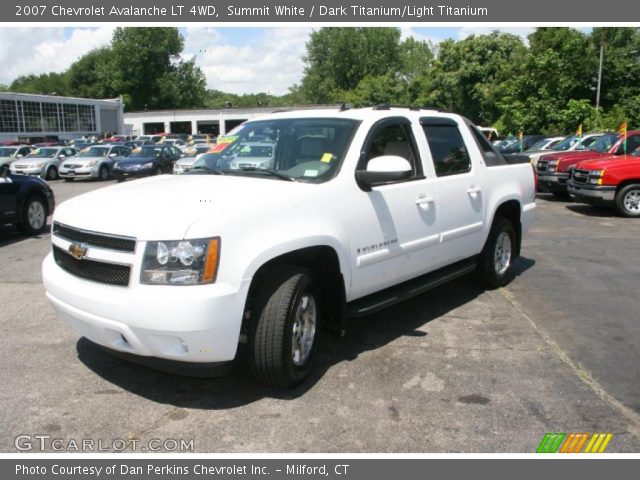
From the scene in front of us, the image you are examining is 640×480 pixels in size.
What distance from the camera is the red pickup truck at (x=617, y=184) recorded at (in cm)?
1214

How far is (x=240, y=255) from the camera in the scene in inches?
134

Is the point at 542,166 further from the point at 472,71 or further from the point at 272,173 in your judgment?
the point at 472,71

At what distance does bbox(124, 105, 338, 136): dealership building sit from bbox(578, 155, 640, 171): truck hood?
57.1 metres

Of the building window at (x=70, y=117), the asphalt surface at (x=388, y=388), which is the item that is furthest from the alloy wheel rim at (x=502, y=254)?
the building window at (x=70, y=117)

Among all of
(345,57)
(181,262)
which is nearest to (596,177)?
(181,262)

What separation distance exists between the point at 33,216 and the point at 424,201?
26.2 ft

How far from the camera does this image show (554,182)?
15.1 metres

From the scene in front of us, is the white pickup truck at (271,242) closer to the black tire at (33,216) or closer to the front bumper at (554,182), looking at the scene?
the black tire at (33,216)

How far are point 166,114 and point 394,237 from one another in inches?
2954

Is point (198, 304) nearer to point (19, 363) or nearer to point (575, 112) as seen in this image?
point (19, 363)

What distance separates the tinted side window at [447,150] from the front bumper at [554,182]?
997 cm

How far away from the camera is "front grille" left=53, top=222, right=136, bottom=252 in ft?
11.2

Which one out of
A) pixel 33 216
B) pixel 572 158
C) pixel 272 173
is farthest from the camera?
pixel 572 158

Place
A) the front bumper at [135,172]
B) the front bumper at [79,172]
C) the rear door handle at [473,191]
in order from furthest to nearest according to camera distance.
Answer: the front bumper at [79,172] < the front bumper at [135,172] < the rear door handle at [473,191]
